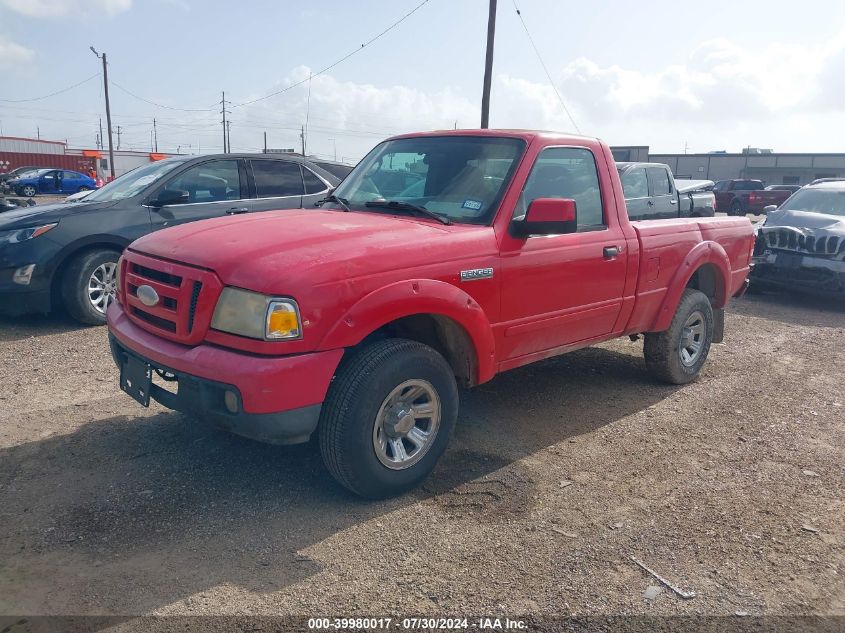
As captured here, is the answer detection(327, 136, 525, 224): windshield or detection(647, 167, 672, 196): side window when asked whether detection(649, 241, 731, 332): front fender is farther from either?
detection(647, 167, 672, 196): side window

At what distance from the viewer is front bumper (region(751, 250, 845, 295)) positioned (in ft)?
30.1

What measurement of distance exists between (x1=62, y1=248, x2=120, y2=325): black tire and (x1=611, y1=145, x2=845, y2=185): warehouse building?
44.5 meters

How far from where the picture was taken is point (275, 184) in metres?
8.02

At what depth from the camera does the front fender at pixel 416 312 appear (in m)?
3.29

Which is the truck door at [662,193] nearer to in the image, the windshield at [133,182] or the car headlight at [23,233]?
the windshield at [133,182]

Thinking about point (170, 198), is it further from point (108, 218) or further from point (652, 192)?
point (652, 192)


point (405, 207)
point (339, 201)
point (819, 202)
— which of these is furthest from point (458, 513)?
point (819, 202)

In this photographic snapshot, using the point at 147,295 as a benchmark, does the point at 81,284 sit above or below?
below

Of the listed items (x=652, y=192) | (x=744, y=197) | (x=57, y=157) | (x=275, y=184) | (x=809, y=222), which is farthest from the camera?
(x=57, y=157)

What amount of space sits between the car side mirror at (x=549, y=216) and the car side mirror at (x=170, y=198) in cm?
423

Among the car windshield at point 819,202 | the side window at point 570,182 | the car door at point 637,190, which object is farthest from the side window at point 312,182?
the car windshield at point 819,202

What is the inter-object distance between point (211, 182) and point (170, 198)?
29.8 inches

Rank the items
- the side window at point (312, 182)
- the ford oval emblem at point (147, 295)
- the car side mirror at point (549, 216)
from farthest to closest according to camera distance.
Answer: the side window at point (312, 182)
the car side mirror at point (549, 216)
the ford oval emblem at point (147, 295)

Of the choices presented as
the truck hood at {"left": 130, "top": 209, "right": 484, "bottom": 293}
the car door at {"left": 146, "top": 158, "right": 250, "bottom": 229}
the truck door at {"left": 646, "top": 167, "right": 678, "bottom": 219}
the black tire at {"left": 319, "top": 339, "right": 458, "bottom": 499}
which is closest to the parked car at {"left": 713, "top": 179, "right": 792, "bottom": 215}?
the truck door at {"left": 646, "top": 167, "right": 678, "bottom": 219}
